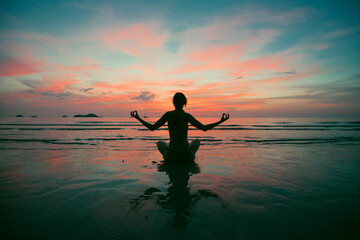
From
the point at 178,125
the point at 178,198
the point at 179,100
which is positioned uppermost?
the point at 179,100

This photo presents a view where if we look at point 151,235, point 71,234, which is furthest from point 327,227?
point 71,234

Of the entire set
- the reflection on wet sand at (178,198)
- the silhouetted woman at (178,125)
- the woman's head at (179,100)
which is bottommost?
the reflection on wet sand at (178,198)

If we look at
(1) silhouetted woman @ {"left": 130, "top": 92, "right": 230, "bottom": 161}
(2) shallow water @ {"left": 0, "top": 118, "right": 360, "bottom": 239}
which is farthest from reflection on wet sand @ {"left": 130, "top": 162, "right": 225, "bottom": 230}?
(1) silhouetted woman @ {"left": 130, "top": 92, "right": 230, "bottom": 161}

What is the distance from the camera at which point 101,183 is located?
13.7 feet

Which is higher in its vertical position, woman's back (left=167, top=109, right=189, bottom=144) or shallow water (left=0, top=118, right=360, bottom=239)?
woman's back (left=167, top=109, right=189, bottom=144)

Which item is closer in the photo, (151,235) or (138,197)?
(151,235)

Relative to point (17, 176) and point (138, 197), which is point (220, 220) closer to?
point (138, 197)

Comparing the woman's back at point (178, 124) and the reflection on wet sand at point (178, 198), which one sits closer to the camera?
the reflection on wet sand at point (178, 198)

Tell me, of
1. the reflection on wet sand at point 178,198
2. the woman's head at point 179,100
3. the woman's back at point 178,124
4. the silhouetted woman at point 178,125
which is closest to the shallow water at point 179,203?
the reflection on wet sand at point 178,198

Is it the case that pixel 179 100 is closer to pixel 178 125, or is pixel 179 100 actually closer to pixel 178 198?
pixel 178 125

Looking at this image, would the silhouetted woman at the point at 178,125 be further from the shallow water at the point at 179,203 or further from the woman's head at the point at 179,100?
the shallow water at the point at 179,203

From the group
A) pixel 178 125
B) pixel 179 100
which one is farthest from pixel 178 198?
pixel 179 100

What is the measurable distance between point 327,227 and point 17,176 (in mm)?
6858

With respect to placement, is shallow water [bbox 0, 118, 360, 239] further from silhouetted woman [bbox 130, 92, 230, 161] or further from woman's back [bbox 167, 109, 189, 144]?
woman's back [bbox 167, 109, 189, 144]
